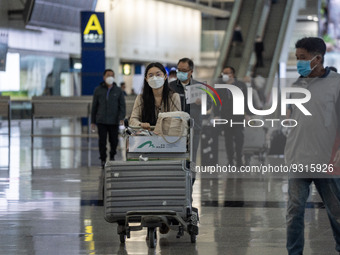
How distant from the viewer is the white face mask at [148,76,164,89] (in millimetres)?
8160

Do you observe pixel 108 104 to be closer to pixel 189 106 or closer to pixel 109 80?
pixel 109 80

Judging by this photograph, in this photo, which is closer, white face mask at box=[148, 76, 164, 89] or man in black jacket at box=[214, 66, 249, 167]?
white face mask at box=[148, 76, 164, 89]

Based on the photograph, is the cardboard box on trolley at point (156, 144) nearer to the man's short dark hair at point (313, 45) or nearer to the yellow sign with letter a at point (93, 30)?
the man's short dark hair at point (313, 45)

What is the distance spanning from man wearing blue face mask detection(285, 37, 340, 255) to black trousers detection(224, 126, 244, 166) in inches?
353

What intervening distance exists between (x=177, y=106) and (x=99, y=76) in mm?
18308

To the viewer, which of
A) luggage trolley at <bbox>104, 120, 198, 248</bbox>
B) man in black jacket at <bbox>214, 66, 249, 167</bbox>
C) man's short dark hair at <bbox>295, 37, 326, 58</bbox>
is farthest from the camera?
man in black jacket at <bbox>214, 66, 249, 167</bbox>

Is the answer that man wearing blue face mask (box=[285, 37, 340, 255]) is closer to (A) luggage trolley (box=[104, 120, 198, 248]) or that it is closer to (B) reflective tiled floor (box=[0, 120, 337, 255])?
(B) reflective tiled floor (box=[0, 120, 337, 255])

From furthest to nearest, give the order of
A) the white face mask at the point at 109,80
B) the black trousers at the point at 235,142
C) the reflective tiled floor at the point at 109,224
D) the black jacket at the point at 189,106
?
the white face mask at the point at 109,80, the black trousers at the point at 235,142, the black jacket at the point at 189,106, the reflective tiled floor at the point at 109,224

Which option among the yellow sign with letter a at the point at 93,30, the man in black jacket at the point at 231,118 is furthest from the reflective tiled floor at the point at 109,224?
the yellow sign with letter a at the point at 93,30

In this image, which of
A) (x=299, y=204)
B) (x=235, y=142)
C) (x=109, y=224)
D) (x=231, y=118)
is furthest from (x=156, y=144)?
(x=235, y=142)

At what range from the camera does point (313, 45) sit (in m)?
6.79

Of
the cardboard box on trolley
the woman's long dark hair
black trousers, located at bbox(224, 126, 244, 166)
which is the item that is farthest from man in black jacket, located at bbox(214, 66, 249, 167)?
the cardboard box on trolley

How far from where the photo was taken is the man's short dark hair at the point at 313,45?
22.2 ft

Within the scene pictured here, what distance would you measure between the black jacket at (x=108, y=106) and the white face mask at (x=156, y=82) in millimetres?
7943
